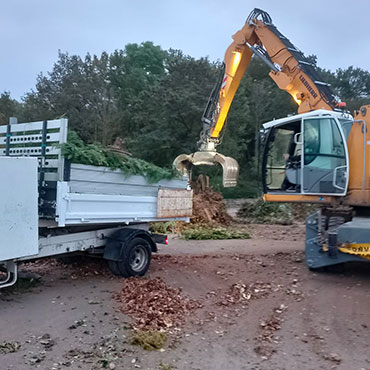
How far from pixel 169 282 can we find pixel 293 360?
3267 mm

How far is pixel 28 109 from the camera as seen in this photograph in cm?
3488

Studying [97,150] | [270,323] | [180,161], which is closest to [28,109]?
[180,161]

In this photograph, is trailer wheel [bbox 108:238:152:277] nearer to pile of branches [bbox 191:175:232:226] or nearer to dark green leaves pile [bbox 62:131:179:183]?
dark green leaves pile [bbox 62:131:179:183]

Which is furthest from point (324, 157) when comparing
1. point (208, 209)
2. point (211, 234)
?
point (208, 209)

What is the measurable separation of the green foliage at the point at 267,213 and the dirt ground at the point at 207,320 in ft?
26.9

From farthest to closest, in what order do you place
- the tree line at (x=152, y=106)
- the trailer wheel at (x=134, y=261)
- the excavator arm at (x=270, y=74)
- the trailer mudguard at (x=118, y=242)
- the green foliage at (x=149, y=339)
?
the tree line at (x=152, y=106)
the excavator arm at (x=270, y=74)
the trailer wheel at (x=134, y=261)
the trailer mudguard at (x=118, y=242)
the green foliage at (x=149, y=339)

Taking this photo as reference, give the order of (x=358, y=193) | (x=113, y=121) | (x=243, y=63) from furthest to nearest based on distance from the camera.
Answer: (x=113, y=121) → (x=243, y=63) → (x=358, y=193)

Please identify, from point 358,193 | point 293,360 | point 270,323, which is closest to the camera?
point 293,360

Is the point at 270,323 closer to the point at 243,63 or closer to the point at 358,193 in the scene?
the point at 358,193

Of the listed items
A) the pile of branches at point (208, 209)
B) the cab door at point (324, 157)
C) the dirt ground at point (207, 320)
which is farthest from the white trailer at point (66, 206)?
the pile of branches at point (208, 209)

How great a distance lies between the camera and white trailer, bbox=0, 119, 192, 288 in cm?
568

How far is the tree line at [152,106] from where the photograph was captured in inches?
1256

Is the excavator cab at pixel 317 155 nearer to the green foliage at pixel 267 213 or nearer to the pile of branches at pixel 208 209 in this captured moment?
the pile of branches at pixel 208 209

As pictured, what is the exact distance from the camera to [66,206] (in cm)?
621
